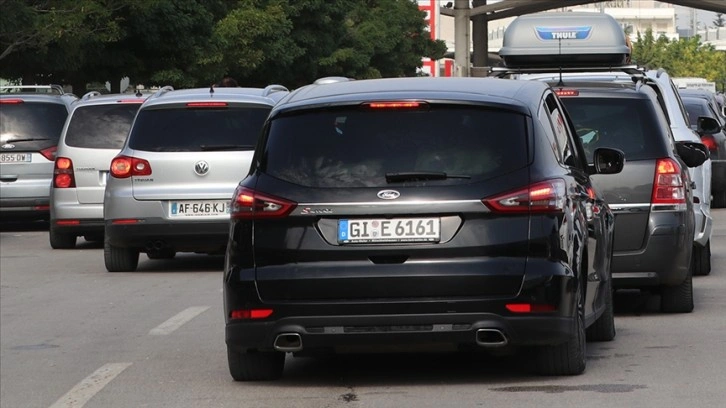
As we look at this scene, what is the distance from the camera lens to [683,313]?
40.7ft

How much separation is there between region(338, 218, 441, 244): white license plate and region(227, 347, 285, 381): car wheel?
3.30 ft

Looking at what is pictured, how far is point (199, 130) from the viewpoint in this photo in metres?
16.9

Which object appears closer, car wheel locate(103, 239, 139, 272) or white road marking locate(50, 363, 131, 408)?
white road marking locate(50, 363, 131, 408)

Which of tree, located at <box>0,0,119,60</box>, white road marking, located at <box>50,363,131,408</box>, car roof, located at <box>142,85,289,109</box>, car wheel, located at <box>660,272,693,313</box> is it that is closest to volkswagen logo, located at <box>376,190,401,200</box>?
white road marking, located at <box>50,363,131,408</box>

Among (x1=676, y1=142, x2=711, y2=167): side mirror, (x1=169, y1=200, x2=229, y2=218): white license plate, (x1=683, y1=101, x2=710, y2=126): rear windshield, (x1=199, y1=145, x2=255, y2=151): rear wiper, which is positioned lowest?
(x1=683, y1=101, x2=710, y2=126): rear windshield

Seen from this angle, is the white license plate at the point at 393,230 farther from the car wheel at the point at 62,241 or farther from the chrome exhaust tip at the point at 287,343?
the car wheel at the point at 62,241

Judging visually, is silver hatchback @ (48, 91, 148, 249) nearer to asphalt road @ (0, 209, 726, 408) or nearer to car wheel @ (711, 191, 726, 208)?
asphalt road @ (0, 209, 726, 408)

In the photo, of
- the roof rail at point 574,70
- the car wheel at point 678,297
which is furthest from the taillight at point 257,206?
the roof rail at point 574,70

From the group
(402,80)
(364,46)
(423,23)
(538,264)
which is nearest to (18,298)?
(402,80)

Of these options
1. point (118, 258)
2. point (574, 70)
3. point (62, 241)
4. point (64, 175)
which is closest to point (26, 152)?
point (62, 241)

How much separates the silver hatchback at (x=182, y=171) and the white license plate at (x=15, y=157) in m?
7.05

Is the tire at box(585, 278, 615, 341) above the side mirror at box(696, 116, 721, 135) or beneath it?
above

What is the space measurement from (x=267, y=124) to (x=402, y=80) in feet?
2.95

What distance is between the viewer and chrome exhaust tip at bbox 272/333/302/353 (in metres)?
8.66
